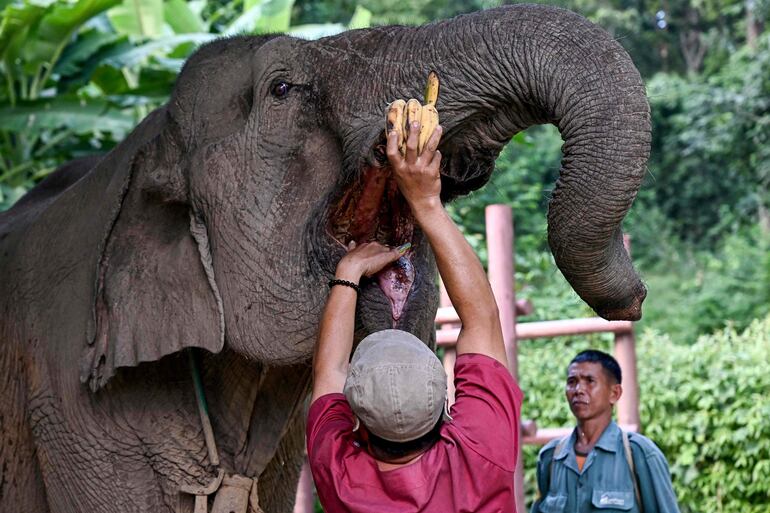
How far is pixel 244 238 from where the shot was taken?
3.34m

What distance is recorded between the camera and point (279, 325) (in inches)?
130

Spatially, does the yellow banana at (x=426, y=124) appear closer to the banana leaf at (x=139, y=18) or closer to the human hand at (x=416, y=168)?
the human hand at (x=416, y=168)

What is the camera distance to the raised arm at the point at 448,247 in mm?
2793

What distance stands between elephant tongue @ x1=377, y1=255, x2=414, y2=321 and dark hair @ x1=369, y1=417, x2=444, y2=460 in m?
0.60

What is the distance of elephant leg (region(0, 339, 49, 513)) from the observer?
3.93 meters

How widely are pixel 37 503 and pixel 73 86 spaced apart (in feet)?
17.7

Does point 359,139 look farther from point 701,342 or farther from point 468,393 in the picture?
point 701,342

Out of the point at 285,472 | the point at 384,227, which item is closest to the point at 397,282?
the point at 384,227

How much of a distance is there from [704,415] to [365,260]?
7.20 m

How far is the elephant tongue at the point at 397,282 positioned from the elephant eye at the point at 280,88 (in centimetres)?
58

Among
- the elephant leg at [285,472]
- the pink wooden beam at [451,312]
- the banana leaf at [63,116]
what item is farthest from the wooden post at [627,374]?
the banana leaf at [63,116]

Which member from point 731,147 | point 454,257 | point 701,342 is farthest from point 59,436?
point 731,147

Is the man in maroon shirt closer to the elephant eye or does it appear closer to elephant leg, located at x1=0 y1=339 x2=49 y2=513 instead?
the elephant eye

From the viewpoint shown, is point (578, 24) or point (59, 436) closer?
point (578, 24)
